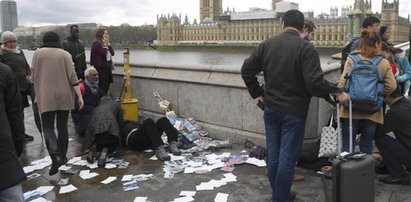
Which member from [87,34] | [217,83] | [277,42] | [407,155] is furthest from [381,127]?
[87,34]

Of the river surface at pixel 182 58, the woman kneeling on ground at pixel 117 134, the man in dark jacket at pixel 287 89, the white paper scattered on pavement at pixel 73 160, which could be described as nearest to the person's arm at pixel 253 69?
the man in dark jacket at pixel 287 89

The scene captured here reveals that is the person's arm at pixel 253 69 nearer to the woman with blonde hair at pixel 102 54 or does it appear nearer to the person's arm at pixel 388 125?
the person's arm at pixel 388 125

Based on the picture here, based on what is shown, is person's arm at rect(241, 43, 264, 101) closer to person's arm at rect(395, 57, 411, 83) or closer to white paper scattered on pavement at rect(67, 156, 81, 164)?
person's arm at rect(395, 57, 411, 83)

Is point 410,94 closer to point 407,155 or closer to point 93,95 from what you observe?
point 407,155

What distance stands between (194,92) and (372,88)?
2.96 meters

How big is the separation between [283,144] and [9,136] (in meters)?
1.98

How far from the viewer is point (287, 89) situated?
3.16 m

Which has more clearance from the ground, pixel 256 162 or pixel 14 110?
pixel 14 110

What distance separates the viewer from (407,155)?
4188mm

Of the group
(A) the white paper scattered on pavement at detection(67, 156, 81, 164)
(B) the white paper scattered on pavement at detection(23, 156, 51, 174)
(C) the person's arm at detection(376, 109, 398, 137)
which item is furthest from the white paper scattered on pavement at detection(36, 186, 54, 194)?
(C) the person's arm at detection(376, 109, 398, 137)

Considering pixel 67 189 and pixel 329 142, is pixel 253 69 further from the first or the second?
pixel 67 189

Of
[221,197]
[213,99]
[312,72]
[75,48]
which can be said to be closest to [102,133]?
[213,99]

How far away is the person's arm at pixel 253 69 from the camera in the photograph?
3350 millimetres

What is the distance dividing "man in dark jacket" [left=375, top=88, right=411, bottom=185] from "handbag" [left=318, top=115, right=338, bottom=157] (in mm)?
496
